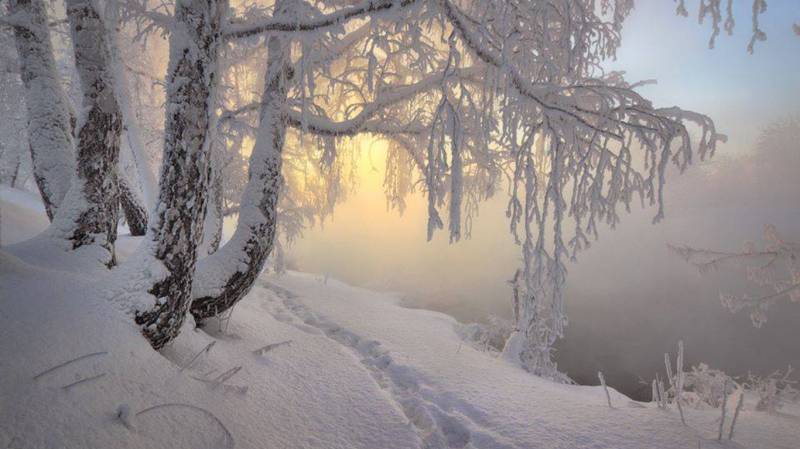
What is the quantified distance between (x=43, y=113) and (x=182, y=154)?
2313 millimetres

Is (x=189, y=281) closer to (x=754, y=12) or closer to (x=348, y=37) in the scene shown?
(x=348, y=37)

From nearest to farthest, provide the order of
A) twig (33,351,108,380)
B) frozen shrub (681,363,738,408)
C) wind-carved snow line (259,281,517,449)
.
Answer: twig (33,351,108,380), wind-carved snow line (259,281,517,449), frozen shrub (681,363,738,408)

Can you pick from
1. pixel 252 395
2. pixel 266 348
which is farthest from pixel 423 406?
pixel 266 348

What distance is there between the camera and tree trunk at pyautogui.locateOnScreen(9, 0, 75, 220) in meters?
3.68

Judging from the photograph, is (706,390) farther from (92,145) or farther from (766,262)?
(92,145)

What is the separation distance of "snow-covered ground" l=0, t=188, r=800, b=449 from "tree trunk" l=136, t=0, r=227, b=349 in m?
0.31

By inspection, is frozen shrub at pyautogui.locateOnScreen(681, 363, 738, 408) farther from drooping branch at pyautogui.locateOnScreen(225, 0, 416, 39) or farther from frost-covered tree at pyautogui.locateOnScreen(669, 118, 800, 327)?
drooping branch at pyautogui.locateOnScreen(225, 0, 416, 39)

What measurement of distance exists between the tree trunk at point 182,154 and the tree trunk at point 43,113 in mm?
1881

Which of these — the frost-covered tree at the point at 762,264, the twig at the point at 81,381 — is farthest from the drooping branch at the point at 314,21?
the frost-covered tree at the point at 762,264

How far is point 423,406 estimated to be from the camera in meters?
3.40

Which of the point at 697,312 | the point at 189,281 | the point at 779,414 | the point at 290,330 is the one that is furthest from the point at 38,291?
the point at 697,312

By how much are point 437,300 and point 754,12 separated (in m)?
17.0

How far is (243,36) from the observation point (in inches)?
116

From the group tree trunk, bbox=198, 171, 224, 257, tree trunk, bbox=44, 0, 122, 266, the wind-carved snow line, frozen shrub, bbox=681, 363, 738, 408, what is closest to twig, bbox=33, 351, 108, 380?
tree trunk, bbox=44, 0, 122, 266
